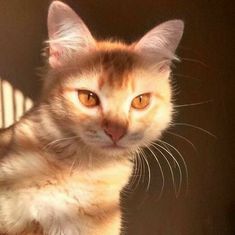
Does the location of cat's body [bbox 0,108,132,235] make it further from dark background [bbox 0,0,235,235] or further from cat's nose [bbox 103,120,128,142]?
dark background [bbox 0,0,235,235]

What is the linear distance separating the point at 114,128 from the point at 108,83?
0.11 meters

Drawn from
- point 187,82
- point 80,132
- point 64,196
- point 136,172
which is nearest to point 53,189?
point 64,196

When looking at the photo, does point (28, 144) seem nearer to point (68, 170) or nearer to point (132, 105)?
point (68, 170)

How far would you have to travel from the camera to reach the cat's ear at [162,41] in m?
1.22

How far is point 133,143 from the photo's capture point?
3.89 ft

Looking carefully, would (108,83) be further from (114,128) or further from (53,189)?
(53,189)

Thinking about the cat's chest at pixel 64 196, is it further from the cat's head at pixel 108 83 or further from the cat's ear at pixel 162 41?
the cat's ear at pixel 162 41

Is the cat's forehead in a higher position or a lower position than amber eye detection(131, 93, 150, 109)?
higher

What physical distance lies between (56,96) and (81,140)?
0.39ft

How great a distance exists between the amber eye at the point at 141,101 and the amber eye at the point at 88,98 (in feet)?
0.29

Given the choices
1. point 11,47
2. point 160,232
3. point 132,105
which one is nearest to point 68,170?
point 132,105

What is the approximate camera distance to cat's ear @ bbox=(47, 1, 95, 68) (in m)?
1.15

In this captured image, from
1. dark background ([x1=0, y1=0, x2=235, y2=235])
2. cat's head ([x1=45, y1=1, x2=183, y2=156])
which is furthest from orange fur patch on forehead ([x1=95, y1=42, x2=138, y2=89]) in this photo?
dark background ([x1=0, y1=0, x2=235, y2=235])

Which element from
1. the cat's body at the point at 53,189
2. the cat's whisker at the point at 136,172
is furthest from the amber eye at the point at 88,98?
the cat's whisker at the point at 136,172
